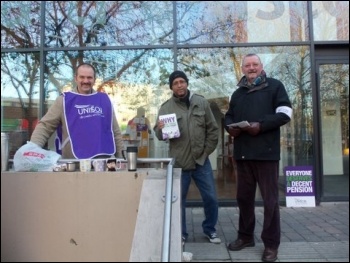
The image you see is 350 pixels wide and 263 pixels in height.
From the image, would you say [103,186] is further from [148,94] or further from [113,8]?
[113,8]

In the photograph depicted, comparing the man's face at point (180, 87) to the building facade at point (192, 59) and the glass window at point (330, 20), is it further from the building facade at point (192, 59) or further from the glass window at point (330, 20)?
the glass window at point (330, 20)

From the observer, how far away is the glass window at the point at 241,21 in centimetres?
710

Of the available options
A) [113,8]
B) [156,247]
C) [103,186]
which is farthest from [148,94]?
[156,247]

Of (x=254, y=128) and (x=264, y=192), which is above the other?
(x=254, y=128)

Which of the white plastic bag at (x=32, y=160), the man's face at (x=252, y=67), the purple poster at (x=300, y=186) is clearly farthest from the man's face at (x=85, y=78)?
the purple poster at (x=300, y=186)

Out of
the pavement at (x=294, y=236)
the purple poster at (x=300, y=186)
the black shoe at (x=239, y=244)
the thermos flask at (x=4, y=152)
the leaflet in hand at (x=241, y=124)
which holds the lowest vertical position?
the pavement at (x=294, y=236)

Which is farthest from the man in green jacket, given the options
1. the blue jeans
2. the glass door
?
the glass door

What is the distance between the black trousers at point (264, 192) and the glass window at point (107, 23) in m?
3.69

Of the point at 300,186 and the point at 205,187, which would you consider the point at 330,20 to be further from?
the point at 205,187

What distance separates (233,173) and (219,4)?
3.02 meters

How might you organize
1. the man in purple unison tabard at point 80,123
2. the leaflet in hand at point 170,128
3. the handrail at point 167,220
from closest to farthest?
the handrail at point 167,220 < the man in purple unison tabard at point 80,123 < the leaflet in hand at point 170,128

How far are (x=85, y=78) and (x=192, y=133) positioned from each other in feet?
4.42

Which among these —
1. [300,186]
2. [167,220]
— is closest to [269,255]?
[167,220]

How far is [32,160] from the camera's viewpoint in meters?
3.46
